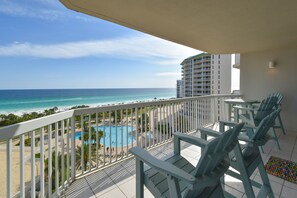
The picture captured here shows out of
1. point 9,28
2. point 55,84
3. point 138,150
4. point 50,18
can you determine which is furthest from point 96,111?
point 55,84

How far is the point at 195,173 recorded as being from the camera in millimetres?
946

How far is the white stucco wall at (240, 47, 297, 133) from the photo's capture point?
4.12 m

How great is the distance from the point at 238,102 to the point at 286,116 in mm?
1472

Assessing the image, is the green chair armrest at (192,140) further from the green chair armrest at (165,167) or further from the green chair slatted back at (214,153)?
the green chair armrest at (165,167)

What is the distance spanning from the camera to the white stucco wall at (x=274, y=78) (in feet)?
13.5

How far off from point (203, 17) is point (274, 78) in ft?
11.4

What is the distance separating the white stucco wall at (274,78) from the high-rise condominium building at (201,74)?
73.7ft

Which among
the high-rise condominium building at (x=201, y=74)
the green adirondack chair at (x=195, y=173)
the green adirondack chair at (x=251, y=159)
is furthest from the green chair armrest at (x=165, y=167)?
the high-rise condominium building at (x=201, y=74)

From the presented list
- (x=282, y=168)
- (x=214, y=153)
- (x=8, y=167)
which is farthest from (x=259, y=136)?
(x=8, y=167)

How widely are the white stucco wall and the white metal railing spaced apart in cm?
102

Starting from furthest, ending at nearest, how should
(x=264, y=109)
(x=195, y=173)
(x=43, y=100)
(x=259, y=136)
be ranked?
(x=43, y=100), (x=264, y=109), (x=259, y=136), (x=195, y=173)

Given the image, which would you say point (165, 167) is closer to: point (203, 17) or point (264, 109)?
point (203, 17)

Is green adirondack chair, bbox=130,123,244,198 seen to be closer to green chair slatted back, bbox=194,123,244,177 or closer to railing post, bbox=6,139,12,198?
green chair slatted back, bbox=194,123,244,177

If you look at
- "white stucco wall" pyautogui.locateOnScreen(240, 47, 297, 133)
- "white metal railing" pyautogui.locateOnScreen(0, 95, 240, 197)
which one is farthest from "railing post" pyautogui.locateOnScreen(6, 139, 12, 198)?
"white stucco wall" pyautogui.locateOnScreen(240, 47, 297, 133)
